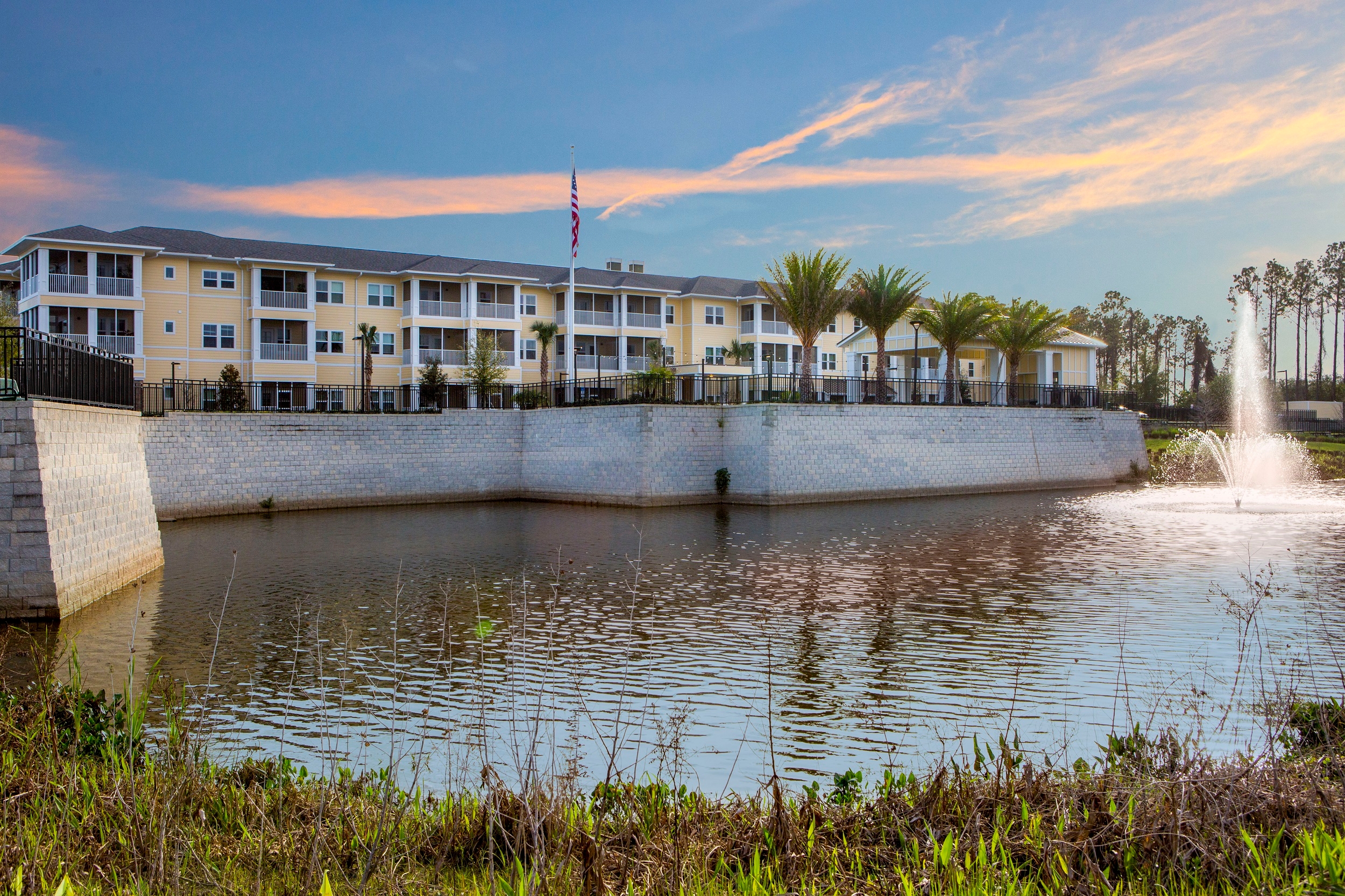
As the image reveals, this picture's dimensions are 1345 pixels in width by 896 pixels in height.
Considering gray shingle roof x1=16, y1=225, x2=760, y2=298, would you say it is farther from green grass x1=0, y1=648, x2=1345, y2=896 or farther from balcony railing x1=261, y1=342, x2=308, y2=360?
green grass x1=0, y1=648, x2=1345, y2=896

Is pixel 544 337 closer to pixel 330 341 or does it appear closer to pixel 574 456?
pixel 330 341

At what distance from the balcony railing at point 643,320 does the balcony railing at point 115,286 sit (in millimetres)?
25015

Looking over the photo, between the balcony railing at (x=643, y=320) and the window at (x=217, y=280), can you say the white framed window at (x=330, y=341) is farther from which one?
the balcony railing at (x=643, y=320)

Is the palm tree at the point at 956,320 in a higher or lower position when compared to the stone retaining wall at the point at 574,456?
higher

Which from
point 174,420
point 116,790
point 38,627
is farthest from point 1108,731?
point 174,420

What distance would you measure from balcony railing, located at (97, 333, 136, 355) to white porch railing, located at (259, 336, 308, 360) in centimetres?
555

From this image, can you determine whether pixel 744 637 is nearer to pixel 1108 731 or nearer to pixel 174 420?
pixel 1108 731

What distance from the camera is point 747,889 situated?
13.4 feet

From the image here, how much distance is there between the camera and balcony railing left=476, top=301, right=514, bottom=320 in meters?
53.4

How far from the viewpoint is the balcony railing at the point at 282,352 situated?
48.3 metres

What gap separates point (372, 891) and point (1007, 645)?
857cm

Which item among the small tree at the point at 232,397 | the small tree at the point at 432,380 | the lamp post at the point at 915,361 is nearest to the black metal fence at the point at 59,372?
the small tree at the point at 232,397

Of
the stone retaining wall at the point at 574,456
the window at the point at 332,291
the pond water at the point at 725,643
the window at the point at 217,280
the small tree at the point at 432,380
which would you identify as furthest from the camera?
the window at the point at 332,291

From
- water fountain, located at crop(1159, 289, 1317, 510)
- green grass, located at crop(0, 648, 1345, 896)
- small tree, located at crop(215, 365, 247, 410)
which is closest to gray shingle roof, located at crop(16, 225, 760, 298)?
small tree, located at crop(215, 365, 247, 410)
